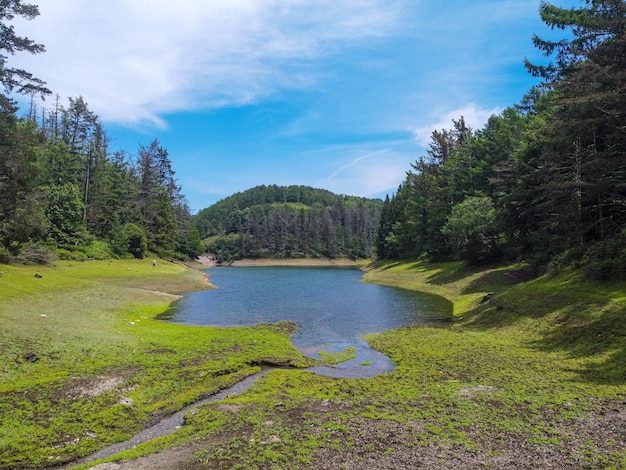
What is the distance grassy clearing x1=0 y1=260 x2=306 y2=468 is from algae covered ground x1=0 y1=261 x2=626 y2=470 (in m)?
0.07

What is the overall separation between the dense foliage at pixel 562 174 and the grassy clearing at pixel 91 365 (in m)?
24.4

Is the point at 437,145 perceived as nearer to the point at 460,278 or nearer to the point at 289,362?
the point at 460,278

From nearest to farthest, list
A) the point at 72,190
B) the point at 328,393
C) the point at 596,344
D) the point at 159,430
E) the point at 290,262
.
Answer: the point at 159,430 → the point at 328,393 → the point at 596,344 → the point at 72,190 → the point at 290,262

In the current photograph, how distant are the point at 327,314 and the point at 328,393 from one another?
74.3 feet

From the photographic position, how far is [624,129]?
24.8 metres

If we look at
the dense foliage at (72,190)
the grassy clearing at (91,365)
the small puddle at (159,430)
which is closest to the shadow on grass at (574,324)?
the grassy clearing at (91,365)

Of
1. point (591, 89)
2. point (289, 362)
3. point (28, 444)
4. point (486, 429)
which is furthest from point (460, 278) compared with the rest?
point (28, 444)

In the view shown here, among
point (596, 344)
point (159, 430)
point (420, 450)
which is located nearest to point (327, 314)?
point (596, 344)

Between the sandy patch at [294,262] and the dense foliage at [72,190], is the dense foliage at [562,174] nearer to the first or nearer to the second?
the dense foliage at [72,190]

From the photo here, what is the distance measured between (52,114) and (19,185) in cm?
9002

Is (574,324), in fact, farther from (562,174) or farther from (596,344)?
(562,174)

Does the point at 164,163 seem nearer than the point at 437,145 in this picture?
No

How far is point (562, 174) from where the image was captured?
36.5 metres

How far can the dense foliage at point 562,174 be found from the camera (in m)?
25.7
